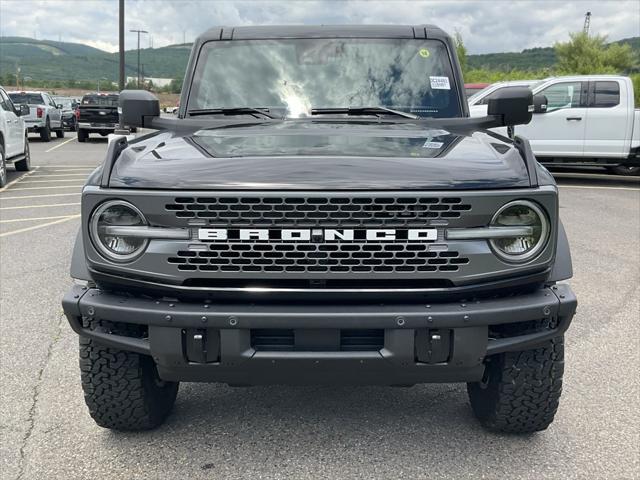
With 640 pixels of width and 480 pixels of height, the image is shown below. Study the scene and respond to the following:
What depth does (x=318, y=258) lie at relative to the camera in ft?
8.28

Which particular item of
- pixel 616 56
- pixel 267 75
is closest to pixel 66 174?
pixel 267 75

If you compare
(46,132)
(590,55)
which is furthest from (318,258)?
(590,55)

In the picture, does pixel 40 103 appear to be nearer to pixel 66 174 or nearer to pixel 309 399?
pixel 66 174

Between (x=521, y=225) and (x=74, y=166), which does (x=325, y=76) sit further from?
(x=74, y=166)

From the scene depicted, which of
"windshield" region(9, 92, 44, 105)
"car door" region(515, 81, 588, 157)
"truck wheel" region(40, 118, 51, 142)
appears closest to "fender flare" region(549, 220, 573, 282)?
"car door" region(515, 81, 588, 157)

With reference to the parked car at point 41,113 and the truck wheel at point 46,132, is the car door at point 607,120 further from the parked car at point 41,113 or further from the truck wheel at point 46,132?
the truck wheel at point 46,132

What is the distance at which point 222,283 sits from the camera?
102 inches

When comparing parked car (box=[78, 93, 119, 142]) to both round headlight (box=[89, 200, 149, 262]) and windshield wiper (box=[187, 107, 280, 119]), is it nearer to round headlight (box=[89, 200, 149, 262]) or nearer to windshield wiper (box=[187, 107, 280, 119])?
windshield wiper (box=[187, 107, 280, 119])

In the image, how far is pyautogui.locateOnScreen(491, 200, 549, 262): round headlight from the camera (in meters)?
2.58

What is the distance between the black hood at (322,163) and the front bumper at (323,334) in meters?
0.44

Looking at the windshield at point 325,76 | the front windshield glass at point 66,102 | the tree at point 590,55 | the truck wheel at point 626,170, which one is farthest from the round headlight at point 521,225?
the tree at point 590,55

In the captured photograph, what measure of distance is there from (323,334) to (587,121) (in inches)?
450

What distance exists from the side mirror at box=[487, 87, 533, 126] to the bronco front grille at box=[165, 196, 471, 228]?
1.41 metres

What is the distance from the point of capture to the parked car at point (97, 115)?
23953 mm
